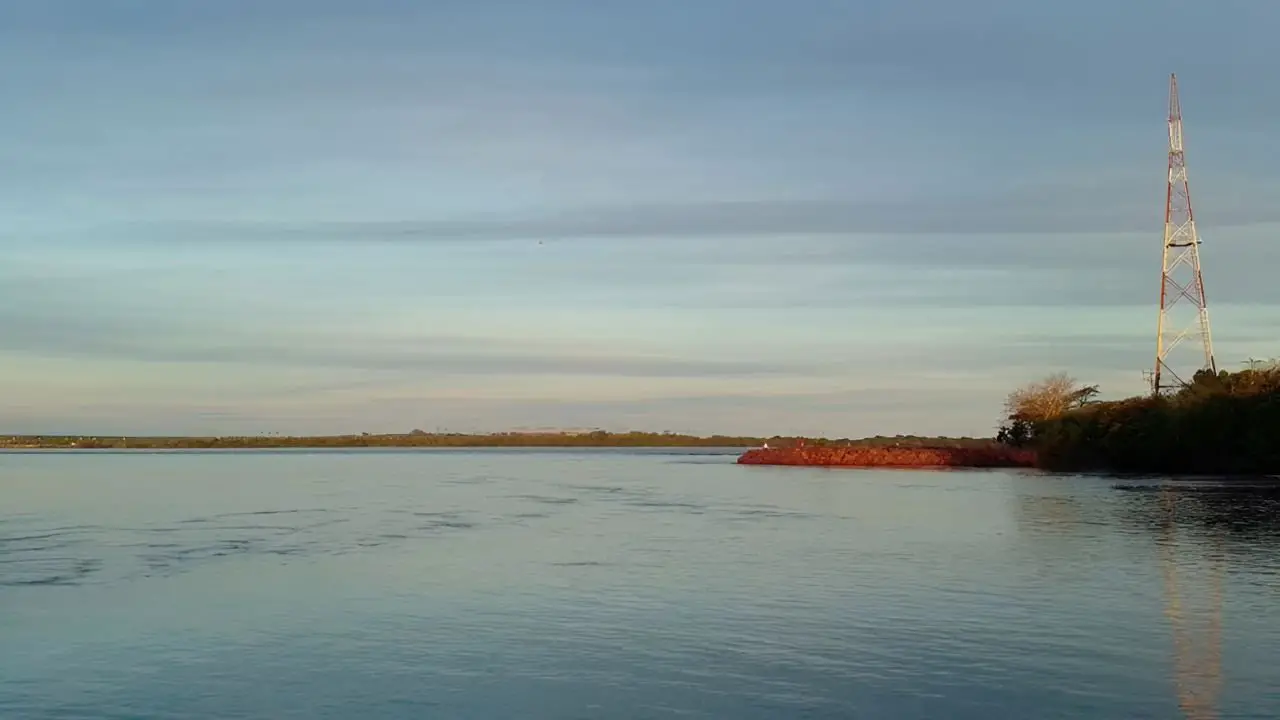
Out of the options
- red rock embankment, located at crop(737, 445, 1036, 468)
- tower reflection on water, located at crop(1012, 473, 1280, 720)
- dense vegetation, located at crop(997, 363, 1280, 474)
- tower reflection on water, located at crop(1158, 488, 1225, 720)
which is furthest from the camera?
red rock embankment, located at crop(737, 445, 1036, 468)

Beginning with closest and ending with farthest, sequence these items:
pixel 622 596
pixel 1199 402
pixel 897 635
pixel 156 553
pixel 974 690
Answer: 1. pixel 974 690
2. pixel 897 635
3. pixel 622 596
4. pixel 156 553
5. pixel 1199 402

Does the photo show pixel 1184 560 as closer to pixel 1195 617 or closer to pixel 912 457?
pixel 1195 617

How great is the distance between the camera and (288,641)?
16328 mm

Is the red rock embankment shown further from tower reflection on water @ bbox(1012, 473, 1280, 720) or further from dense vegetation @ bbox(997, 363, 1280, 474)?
tower reflection on water @ bbox(1012, 473, 1280, 720)

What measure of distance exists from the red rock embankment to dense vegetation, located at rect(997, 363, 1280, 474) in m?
6.56

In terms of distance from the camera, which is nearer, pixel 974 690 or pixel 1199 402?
pixel 974 690

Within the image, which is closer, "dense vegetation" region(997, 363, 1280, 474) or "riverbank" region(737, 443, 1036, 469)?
"dense vegetation" region(997, 363, 1280, 474)

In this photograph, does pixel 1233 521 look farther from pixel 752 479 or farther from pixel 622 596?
pixel 752 479

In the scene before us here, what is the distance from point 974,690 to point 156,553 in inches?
777

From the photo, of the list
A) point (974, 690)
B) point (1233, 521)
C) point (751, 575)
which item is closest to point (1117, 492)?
point (1233, 521)

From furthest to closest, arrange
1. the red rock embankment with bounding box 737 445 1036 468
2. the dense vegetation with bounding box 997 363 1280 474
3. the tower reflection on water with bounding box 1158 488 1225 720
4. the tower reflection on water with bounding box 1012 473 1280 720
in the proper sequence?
the red rock embankment with bounding box 737 445 1036 468 < the dense vegetation with bounding box 997 363 1280 474 < the tower reflection on water with bounding box 1012 473 1280 720 < the tower reflection on water with bounding box 1158 488 1225 720

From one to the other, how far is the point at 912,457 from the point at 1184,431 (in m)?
23.2

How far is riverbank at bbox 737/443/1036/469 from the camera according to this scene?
8931 centimetres

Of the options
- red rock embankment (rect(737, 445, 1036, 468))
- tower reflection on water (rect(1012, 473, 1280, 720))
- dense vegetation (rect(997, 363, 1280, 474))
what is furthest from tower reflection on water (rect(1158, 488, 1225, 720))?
red rock embankment (rect(737, 445, 1036, 468))
